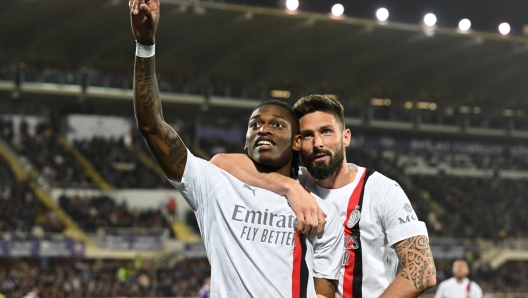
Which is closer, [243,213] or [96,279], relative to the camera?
[243,213]

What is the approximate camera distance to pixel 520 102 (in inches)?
1625

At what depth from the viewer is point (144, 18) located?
2986 millimetres

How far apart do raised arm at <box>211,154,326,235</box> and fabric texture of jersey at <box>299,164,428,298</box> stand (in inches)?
13.5

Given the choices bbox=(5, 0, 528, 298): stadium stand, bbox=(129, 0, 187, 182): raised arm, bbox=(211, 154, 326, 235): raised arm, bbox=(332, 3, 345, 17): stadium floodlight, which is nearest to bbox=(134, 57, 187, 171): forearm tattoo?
bbox=(129, 0, 187, 182): raised arm

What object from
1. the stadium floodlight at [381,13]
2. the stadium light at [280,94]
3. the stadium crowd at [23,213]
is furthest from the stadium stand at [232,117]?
the stadium floodlight at [381,13]

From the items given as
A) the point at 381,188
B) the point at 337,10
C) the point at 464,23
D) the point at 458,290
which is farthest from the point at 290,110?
the point at 464,23

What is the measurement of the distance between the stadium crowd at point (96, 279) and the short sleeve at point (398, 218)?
1519 centimetres

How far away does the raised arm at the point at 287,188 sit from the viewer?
123 inches

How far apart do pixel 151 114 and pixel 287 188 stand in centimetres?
67

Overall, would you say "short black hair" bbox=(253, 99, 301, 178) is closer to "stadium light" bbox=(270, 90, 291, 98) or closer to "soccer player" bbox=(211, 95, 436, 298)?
"soccer player" bbox=(211, 95, 436, 298)

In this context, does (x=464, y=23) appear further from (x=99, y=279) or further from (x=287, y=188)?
(x=287, y=188)

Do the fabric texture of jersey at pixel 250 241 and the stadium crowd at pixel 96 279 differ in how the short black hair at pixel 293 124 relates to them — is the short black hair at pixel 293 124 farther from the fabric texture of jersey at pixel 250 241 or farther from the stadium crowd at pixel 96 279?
the stadium crowd at pixel 96 279

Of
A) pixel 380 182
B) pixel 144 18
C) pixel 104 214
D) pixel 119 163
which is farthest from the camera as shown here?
pixel 119 163

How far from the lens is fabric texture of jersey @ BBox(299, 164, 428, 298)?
3.47 meters
